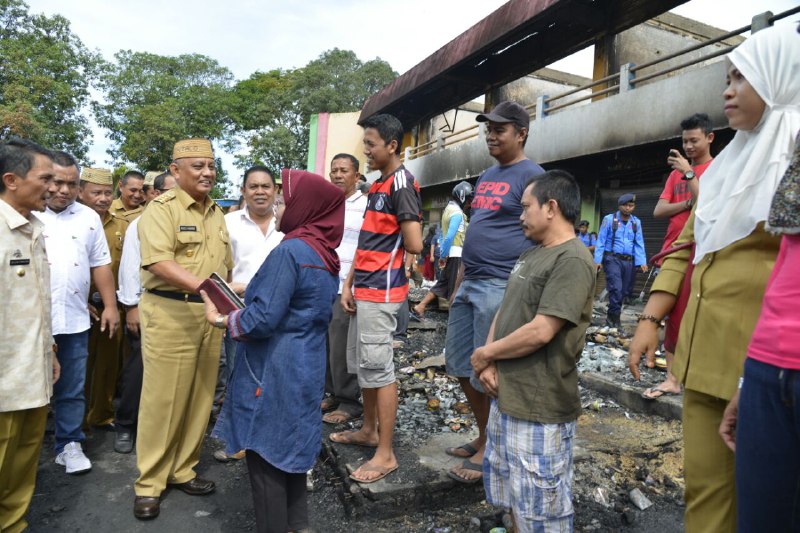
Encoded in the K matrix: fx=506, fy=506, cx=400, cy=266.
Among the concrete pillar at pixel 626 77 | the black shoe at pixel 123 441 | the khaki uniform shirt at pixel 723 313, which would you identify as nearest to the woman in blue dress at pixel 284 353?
the khaki uniform shirt at pixel 723 313

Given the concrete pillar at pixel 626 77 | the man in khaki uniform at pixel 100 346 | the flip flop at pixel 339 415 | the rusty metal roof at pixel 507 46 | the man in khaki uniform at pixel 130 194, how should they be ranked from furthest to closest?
the rusty metal roof at pixel 507 46 → the concrete pillar at pixel 626 77 → the man in khaki uniform at pixel 130 194 → the man in khaki uniform at pixel 100 346 → the flip flop at pixel 339 415

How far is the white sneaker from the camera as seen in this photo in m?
3.26

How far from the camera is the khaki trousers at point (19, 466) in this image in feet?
7.65

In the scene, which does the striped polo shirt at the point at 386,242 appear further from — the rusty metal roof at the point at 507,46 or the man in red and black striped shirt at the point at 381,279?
the rusty metal roof at the point at 507,46

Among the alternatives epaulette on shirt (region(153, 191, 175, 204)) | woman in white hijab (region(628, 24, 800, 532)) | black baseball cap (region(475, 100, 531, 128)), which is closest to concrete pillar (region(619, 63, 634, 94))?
black baseball cap (region(475, 100, 531, 128))

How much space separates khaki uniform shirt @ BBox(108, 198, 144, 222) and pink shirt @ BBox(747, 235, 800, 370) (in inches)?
185

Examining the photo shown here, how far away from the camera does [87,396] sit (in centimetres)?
424

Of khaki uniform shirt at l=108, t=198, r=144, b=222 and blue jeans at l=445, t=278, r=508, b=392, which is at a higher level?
khaki uniform shirt at l=108, t=198, r=144, b=222

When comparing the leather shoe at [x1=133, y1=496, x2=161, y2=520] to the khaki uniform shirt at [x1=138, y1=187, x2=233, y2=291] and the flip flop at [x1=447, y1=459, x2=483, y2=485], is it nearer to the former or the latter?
the khaki uniform shirt at [x1=138, y1=187, x2=233, y2=291]

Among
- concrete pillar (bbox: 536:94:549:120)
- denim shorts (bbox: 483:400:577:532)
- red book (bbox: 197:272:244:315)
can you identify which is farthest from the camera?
concrete pillar (bbox: 536:94:549:120)

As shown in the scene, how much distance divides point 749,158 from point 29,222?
115 inches

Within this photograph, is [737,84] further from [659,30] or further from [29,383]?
[659,30]

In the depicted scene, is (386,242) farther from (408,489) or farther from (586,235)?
(586,235)

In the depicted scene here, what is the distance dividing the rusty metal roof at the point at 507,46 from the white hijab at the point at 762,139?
38.0 feet
